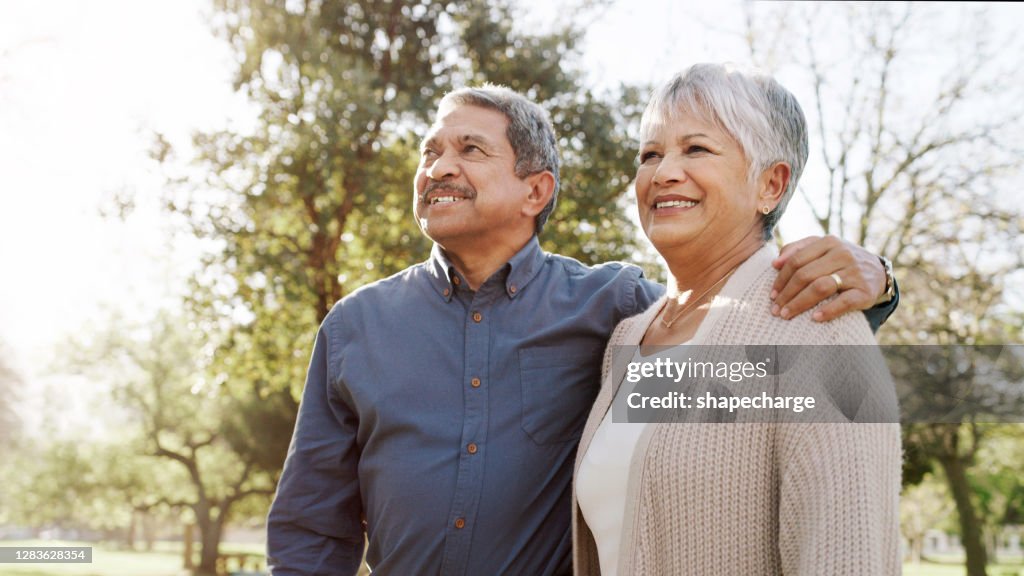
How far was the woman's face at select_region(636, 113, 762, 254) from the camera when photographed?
2.16 m

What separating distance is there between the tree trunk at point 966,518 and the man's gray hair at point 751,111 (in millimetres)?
16609

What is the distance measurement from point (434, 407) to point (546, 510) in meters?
0.46

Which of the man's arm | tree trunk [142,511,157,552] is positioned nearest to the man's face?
the man's arm

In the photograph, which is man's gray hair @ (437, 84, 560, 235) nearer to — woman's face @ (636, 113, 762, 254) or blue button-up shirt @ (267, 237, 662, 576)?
blue button-up shirt @ (267, 237, 662, 576)

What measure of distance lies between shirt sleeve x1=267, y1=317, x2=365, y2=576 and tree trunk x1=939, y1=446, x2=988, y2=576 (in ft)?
54.2

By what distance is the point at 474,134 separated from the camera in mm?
2957

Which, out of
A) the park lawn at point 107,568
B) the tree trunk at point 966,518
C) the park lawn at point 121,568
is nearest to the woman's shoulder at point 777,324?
the park lawn at point 107,568

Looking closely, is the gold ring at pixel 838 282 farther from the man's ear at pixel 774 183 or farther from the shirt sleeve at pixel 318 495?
the shirt sleeve at pixel 318 495

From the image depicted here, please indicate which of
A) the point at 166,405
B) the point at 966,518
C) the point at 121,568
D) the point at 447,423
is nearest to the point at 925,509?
the point at 966,518

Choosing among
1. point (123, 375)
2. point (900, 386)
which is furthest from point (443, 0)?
point (123, 375)

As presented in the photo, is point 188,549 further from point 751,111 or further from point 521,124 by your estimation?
point 751,111

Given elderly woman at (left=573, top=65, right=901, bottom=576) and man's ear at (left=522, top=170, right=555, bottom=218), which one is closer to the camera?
elderly woman at (left=573, top=65, right=901, bottom=576)

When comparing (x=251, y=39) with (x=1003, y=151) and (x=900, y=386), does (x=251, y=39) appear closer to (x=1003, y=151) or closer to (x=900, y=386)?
(x=900, y=386)

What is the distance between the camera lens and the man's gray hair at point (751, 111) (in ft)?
6.93
